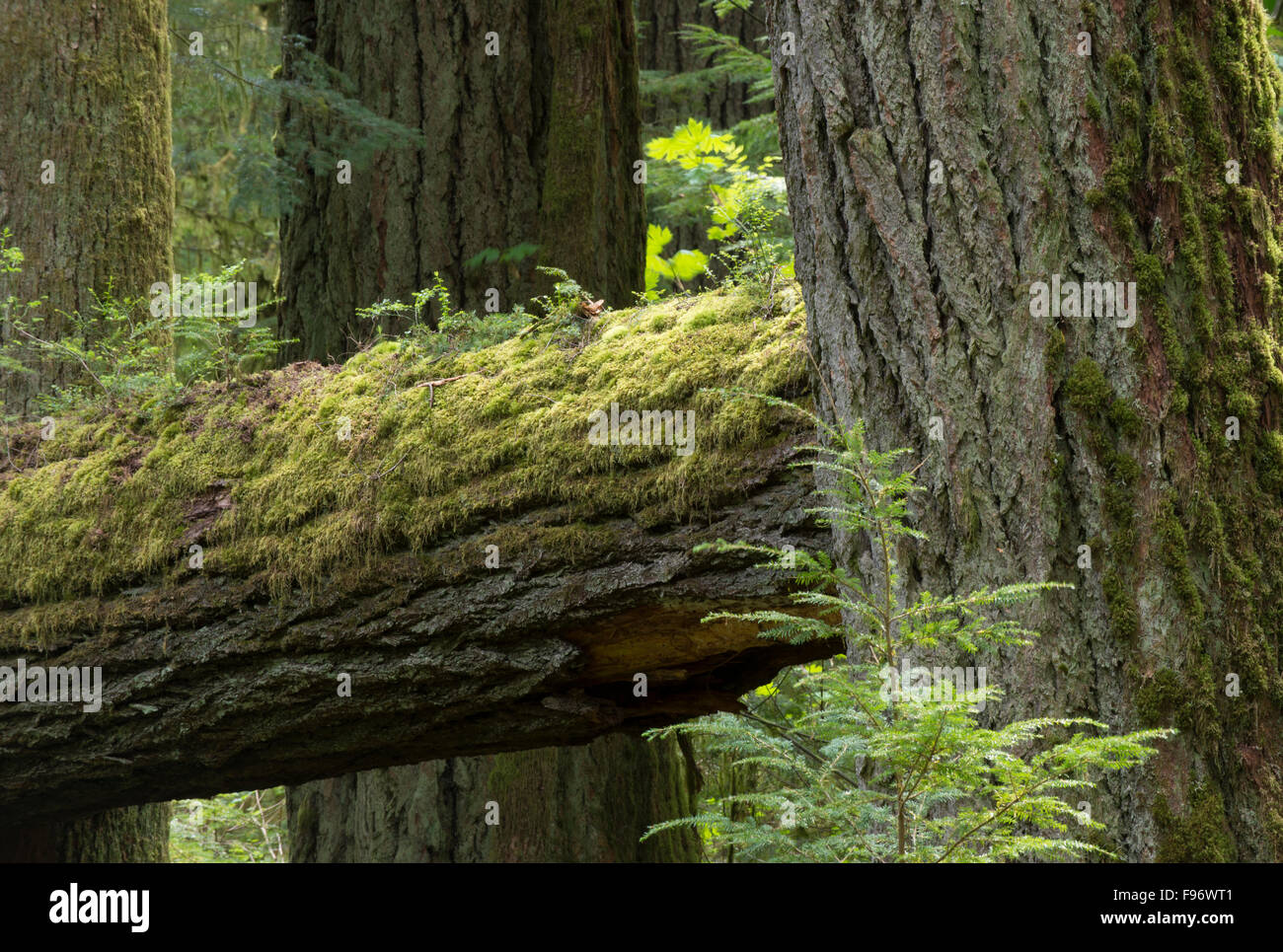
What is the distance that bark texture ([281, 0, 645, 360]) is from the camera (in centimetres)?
655

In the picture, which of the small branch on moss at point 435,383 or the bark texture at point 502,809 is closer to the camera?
the small branch on moss at point 435,383

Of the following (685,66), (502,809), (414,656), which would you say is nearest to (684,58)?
(685,66)

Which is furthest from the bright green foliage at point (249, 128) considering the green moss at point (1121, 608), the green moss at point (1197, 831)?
the green moss at point (1197, 831)

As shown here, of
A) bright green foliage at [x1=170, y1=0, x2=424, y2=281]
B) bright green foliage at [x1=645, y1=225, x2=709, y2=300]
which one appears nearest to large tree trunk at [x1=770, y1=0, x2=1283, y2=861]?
bright green foliage at [x1=645, y1=225, x2=709, y2=300]

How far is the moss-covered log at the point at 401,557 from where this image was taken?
3449 millimetres

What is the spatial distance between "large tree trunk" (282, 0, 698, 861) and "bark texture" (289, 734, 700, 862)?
40 millimetres

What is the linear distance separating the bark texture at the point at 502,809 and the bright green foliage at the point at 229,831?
415 centimetres

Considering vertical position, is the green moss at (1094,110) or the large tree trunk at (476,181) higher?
the large tree trunk at (476,181)

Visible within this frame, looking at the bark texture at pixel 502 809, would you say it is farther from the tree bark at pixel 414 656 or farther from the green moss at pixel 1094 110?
the green moss at pixel 1094 110

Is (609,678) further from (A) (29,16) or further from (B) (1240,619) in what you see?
(A) (29,16)
